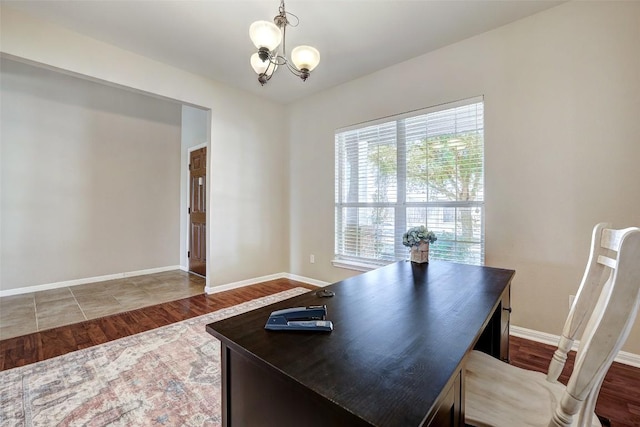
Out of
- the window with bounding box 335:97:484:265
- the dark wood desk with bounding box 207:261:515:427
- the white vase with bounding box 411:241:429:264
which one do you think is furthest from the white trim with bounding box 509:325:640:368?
the dark wood desk with bounding box 207:261:515:427

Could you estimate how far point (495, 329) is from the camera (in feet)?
4.97

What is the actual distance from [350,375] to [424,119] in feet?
9.34

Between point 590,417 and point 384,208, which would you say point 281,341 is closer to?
point 590,417

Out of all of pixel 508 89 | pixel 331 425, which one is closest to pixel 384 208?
pixel 508 89

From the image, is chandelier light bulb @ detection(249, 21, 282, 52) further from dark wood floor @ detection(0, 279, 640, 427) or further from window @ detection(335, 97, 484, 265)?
dark wood floor @ detection(0, 279, 640, 427)

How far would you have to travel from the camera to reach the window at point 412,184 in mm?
2639

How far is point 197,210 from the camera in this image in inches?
185

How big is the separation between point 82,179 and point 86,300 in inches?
72.3

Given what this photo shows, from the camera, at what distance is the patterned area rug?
146 centimetres

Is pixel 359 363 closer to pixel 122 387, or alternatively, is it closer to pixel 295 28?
pixel 122 387

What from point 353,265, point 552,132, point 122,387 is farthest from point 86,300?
Answer: point 552,132

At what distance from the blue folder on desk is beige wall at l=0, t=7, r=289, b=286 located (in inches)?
117

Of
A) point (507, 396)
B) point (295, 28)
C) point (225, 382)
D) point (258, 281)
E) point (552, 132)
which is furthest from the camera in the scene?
point (258, 281)

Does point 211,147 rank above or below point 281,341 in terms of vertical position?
above
